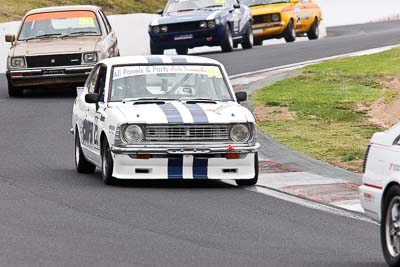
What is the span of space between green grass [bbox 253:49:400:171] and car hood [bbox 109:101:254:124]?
2179 mm

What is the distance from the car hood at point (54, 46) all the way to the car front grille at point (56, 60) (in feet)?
0.24

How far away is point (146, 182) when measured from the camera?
1575cm

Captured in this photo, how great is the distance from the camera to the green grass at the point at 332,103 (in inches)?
755

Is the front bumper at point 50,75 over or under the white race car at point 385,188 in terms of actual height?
under

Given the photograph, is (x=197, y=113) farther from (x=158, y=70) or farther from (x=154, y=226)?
(x=154, y=226)

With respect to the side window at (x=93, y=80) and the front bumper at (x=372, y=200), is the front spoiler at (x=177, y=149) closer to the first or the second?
the side window at (x=93, y=80)

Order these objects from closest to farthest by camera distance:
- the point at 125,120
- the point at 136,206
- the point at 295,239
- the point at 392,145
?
the point at 392,145 → the point at 295,239 → the point at 136,206 → the point at 125,120

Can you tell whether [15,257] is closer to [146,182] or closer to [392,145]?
[392,145]

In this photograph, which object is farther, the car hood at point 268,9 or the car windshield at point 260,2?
the car windshield at point 260,2

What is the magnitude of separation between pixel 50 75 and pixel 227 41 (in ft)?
33.4

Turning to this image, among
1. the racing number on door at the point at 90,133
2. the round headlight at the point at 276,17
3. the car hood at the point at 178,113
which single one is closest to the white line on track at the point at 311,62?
the round headlight at the point at 276,17

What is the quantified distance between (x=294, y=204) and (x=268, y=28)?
2644 cm

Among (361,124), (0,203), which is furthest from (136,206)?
(361,124)

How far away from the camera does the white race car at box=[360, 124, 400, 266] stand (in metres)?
9.77
